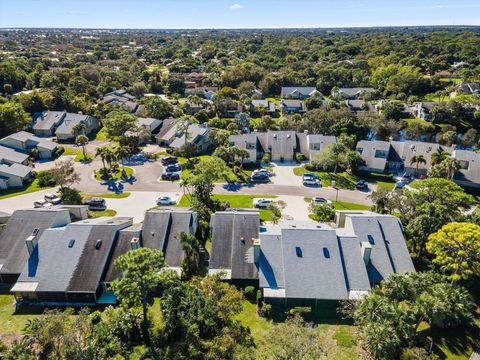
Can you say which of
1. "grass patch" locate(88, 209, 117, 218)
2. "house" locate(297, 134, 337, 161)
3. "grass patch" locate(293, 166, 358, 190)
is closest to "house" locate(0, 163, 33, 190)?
"grass patch" locate(88, 209, 117, 218)

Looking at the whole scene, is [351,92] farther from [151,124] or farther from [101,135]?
[101,135]

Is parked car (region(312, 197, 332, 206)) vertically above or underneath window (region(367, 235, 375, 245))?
underneath

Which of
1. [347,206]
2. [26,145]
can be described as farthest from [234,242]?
[26,145]

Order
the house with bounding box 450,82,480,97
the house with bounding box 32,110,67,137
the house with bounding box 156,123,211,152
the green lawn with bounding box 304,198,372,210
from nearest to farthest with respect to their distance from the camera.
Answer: the green lawn with bounding box 304,198,372,210 → the house with bounding box 156,123,211,152 → the house with bounding box 32,110,67,137 → the house with bounding box 450,82,480,97

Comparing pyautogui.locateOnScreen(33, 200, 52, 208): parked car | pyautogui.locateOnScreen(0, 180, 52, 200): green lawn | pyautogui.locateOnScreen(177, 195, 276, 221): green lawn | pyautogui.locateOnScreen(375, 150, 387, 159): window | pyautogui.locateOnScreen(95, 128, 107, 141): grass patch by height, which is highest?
pyautogui.locateOnScreen(375, 150, 387, 159): window

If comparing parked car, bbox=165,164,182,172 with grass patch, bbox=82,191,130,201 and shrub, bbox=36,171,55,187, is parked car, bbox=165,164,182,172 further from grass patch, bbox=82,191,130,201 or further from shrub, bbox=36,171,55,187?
shrub, bbox=36,171,55,187

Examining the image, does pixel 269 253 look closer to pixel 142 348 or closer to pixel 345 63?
pixel 142 348
